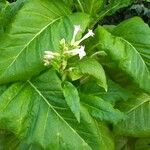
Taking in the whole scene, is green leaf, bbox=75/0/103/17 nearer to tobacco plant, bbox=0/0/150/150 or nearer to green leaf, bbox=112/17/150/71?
tobacco plant, bbox=0/0/150/150

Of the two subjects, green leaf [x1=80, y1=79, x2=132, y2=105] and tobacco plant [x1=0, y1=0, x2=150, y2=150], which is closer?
tobacco plant [x1=0, y1=0, x2=150, y2=150]

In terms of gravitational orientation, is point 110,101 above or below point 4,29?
below

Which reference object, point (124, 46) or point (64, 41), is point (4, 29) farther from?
point (124, 46)

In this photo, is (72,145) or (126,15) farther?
(126,15)

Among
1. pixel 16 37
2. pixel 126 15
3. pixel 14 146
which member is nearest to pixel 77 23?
pixel 16 37

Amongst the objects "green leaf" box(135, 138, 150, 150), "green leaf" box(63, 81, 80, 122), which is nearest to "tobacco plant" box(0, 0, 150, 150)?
"green leaf" box(63, 81, 80, 122)

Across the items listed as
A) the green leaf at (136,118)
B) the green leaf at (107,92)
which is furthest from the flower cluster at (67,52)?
the green leaf at (136,118)
